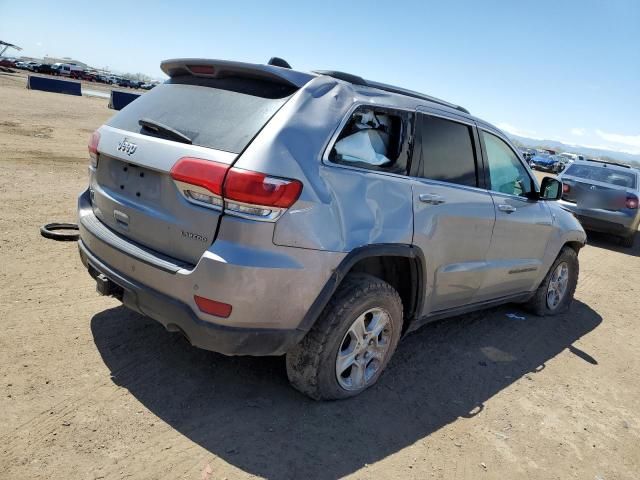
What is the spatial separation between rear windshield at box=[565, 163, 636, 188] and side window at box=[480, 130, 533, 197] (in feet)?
24.3

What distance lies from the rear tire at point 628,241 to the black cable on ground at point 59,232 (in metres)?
10.2

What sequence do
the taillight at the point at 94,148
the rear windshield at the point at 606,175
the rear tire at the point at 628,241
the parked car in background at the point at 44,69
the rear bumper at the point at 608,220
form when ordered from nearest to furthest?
1. the taillight at the point at 94,148
2. the rear bumper at the point at 608,220
3. the rear tire at the point at 628,241
4. the rear windshield at the point at 606,175
5. the parked car in background at the point at 44,69

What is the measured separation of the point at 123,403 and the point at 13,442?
1.85 feet

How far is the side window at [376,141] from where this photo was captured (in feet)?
9.61

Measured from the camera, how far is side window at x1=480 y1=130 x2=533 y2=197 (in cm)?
416

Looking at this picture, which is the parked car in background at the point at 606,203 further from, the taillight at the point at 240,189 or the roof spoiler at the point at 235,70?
the taillight at the point at 240,189

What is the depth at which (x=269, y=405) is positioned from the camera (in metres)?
3.10

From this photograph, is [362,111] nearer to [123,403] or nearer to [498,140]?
[498,140]

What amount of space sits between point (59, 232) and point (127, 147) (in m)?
3.13

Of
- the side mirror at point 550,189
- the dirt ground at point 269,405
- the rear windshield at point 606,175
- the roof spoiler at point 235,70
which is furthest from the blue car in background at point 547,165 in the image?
the roof spoiler at point 235,70

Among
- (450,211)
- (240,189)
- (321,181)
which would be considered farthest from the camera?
(450,211)

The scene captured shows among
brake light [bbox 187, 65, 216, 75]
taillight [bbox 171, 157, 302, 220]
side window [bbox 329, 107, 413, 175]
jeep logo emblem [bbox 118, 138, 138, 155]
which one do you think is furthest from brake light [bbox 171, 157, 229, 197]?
brake light [bbox 187, 65, 216, 75]

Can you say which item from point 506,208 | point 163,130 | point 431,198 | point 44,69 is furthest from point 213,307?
point 44,69

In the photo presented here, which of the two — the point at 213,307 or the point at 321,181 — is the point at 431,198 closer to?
the point at 321,181
